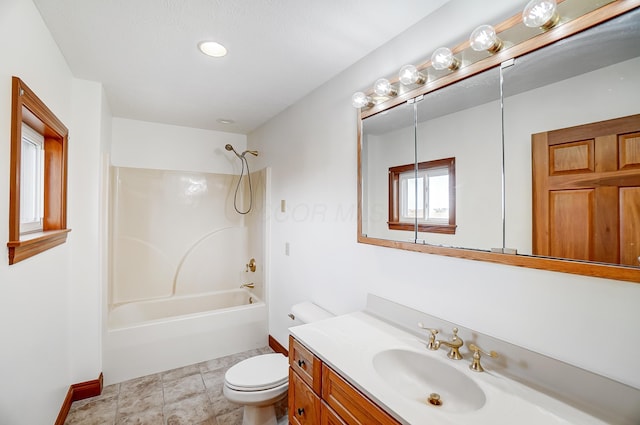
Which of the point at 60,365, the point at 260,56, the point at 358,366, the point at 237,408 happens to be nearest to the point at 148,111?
the point at 260,56

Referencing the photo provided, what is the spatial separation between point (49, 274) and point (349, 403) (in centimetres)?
188

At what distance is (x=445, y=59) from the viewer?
4.28ft

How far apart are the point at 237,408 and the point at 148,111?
2.81 metres

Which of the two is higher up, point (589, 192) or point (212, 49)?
point (212, 49)

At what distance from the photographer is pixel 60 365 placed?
1982 mm

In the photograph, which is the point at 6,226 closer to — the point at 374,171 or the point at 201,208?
the point at 374,171

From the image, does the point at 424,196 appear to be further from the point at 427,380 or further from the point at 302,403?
the point at 302,403

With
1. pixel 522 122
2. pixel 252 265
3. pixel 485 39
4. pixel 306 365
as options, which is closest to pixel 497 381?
pixel 306 365

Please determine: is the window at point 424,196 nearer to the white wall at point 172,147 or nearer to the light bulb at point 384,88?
the light bulb at point 384,88

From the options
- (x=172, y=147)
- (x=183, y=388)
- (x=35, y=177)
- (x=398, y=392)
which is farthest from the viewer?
(x=172, y=147)

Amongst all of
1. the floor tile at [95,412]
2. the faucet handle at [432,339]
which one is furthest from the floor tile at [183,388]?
the faucet handle at [432,339]

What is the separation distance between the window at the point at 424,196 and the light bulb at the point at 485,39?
1.48 feet

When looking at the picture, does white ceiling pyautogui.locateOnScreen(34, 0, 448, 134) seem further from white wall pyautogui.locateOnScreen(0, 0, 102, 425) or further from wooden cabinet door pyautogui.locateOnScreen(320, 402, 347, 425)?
wooden cabinet door pyautogui.locateOnScreen(320, 402, 347, 425)

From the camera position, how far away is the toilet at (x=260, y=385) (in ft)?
6.02
